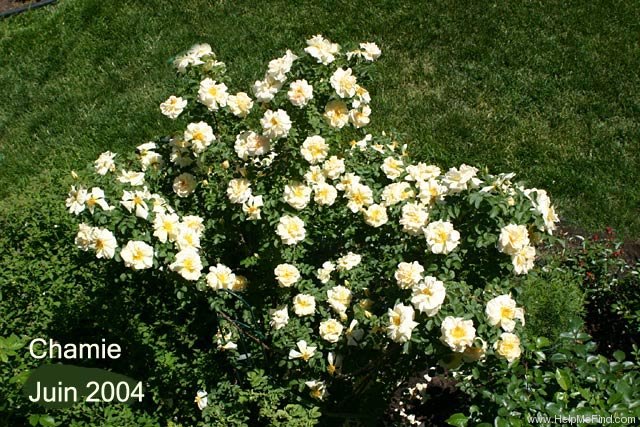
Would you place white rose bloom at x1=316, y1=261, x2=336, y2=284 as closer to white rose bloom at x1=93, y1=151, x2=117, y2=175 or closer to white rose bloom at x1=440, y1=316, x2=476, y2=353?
white rose bloom at x1=440, y1=316, x2=476, y2=353

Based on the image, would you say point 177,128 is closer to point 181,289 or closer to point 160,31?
point 160,31

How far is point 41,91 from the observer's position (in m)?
5.24

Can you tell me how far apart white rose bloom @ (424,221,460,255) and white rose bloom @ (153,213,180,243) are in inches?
33.7

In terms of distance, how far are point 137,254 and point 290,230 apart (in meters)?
0.52

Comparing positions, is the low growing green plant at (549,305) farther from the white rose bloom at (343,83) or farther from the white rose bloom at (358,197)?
the white rose bloom at (343,83)

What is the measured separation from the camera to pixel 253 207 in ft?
8.61

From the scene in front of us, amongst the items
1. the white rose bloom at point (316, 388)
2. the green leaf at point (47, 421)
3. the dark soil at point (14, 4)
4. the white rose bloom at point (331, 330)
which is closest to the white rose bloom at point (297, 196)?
the white rose bloom at point (331, 330)

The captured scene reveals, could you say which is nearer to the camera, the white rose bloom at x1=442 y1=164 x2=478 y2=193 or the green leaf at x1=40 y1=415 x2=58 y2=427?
the white rose bloom at x1=442 y1=164 x2=478 y2=193

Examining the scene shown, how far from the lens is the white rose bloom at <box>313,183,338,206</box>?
263 cm

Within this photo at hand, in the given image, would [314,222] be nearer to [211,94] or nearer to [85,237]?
[211,94]

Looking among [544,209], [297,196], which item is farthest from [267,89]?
[544,209]

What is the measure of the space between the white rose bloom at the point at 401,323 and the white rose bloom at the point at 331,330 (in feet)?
0.89

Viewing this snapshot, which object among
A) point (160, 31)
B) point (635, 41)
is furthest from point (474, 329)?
point (160, 31)

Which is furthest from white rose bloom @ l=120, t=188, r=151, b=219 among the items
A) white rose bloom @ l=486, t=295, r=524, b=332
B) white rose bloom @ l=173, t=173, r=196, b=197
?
white rose bloom @ l=486, t=295, r=524, b=332
